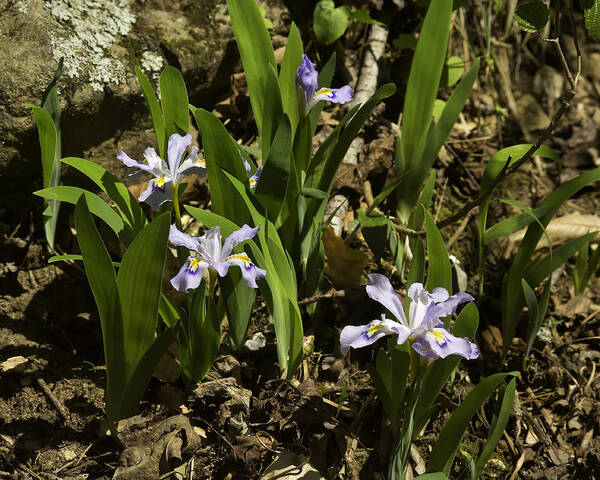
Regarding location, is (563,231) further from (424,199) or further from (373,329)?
(373,329)

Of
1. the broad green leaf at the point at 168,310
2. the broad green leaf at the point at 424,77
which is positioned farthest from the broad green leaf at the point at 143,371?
the broad green leaf at the point at 424,77

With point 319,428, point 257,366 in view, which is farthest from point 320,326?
point 319,428

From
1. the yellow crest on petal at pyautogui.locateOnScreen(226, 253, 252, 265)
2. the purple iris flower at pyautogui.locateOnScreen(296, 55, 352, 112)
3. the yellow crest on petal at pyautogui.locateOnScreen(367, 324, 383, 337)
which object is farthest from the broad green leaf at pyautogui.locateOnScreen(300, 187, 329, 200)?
the yellow crest on petal at pyautogui.locateOnScreen(367, 324, 383, 337)

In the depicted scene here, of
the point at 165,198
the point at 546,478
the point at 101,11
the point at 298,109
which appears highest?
the point at 101,11

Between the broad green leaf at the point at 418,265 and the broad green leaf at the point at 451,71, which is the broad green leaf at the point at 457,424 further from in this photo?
the broad green leaf at the point at 451,71

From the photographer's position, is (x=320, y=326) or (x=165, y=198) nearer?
(x=165, y=198)

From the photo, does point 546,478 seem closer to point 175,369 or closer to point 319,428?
point 319,428

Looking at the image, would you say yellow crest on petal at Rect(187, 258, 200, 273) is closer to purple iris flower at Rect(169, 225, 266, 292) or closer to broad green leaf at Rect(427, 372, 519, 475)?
purple iris flower at Rect(169, 225, 266, 292)
